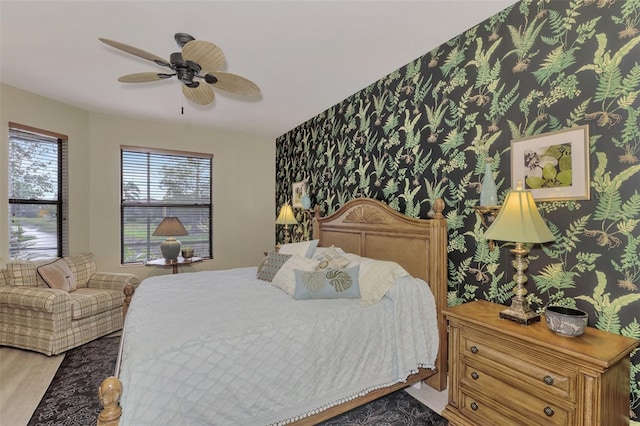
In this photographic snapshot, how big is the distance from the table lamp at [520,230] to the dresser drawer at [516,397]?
1.12ft

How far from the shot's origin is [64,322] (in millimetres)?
3037

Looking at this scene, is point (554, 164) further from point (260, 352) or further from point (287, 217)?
point (287, 217)

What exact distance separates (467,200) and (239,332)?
1819 mm

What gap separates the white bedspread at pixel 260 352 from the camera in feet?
4.83

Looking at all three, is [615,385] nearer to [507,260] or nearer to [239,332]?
[507,260]

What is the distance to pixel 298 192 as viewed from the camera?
15.4ft

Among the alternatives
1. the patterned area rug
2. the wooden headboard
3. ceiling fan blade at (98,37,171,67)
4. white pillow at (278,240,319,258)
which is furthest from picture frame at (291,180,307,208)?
the patterned area rug

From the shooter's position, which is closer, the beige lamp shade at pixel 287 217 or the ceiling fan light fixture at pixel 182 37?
the ceiling fan light fixture at pixel 182 37

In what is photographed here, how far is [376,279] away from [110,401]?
170 cm

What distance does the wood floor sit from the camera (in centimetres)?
213

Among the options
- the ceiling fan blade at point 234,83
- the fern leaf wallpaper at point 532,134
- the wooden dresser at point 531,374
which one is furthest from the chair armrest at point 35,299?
the wooden dresser at point 531,374

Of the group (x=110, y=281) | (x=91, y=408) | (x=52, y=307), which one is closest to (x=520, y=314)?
(x=91, y=408)

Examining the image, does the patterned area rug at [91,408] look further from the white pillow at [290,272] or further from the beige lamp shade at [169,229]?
the beige lamp shade at [169,229]

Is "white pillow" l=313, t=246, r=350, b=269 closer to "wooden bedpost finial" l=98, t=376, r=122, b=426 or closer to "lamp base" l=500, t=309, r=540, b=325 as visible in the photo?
"lamp base" l=500, t=309, r=540, b=325
